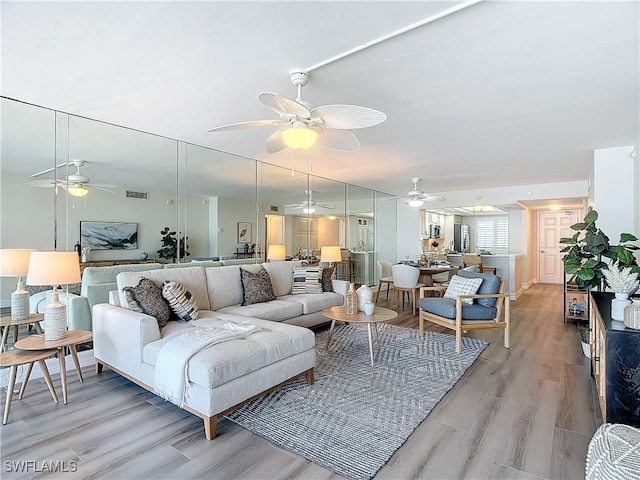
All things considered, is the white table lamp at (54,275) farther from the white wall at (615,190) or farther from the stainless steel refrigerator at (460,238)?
the stainless steel refrigerator at (460,238)

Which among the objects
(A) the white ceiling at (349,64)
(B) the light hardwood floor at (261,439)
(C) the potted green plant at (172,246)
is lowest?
(B) the light hardwood floor at (261,439)

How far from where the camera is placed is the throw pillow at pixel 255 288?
4156 mm

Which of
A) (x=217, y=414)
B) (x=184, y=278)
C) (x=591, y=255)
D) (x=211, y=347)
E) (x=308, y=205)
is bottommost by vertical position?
(x=217, y=414)

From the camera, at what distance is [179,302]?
322cm

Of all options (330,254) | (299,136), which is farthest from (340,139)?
(330,254)

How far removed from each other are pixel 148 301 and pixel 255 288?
141cm

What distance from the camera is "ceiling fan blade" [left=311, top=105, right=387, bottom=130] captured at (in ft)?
7.05

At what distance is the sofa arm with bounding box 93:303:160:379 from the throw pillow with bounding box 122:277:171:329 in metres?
0.10

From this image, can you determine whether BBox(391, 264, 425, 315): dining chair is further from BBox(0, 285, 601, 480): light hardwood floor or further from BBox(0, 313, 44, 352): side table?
BBox(0, 313, 44, 352): side table

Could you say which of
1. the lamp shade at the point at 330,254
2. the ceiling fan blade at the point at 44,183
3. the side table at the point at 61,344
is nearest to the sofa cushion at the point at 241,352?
the side table at the point at 61,344

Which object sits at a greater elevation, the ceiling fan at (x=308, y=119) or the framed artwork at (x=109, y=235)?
the ceiling fan at (x=308, y=119)

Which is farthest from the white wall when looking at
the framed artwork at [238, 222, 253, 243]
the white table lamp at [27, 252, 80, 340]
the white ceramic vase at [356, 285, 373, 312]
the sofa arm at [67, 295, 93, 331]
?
the sofa arm at [67, 295, 93, 331]

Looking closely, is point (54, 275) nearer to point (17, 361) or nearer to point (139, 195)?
point (17, 361)

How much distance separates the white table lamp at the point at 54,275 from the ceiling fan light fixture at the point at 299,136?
1.97 m
